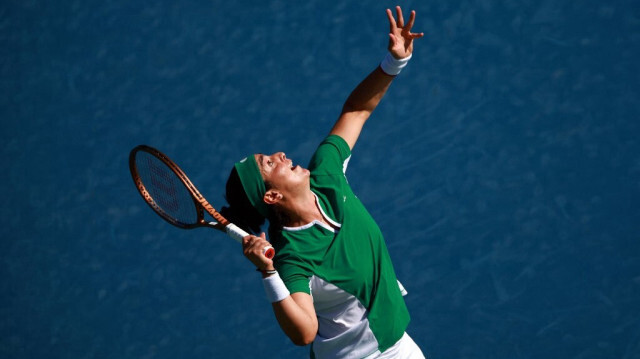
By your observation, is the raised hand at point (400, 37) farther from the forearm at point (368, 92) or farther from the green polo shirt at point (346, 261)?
the green polo shirt at point (346, 261)

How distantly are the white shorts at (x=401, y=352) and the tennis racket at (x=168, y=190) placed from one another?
663mm

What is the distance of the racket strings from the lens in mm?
3145

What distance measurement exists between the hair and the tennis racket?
0.19 feet

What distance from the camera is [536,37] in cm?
412

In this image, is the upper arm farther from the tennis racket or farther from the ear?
the tennis racket

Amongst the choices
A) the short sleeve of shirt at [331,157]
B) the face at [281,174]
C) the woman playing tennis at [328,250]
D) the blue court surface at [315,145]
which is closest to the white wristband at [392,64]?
the short sleeve of shirt at [331,157]

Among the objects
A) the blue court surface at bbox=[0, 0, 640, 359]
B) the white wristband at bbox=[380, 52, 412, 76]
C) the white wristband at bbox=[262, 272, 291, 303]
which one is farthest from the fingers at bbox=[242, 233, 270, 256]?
the blue court surface at bbox=[0, 0, 640, 359]

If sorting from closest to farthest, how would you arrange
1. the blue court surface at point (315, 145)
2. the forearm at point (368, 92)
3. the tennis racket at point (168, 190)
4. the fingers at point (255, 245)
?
the fingers at point (255, 245) < the tennis racket at point (168, 190) < the forearm at point (368, 92) < the blue court surface at point (315, 145)

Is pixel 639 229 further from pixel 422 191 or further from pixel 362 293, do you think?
pixel 362 293

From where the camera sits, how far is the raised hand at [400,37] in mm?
3066

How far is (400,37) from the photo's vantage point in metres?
3.12

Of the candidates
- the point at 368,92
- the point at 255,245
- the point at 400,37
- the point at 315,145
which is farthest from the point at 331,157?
the point at 315,145

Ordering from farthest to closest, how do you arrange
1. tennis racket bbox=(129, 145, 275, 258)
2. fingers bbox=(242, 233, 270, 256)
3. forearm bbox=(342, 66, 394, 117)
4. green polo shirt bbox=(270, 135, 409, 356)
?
forearm bbox=(342, 66, 394, 117)
tennis racket bbox=(129, 145, 275, 258)
green polo shirt bbox=(270, 135, 409, 356)
fingers bbox=(242, 233, 270, 256)

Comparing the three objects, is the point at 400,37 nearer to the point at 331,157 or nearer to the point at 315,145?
the point at 331,157
